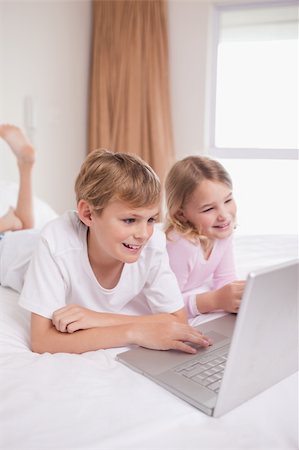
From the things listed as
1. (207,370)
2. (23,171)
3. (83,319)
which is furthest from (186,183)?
(23,171)

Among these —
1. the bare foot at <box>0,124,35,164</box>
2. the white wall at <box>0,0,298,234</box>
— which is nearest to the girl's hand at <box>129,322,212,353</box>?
the bare foot at <box>0,124,35,164</box>

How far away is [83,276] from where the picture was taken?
114 cm

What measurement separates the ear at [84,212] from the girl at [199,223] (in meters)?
0.38

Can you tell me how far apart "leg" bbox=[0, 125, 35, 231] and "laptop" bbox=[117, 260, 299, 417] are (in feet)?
3.75

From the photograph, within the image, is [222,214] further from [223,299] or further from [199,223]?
[223,299]

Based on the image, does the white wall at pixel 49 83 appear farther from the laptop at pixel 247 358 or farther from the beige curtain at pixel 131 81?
the laptop at pixel 247 358

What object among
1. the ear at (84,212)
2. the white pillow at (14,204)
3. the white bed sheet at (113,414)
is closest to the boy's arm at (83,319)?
the white bed sheet at (113,414)

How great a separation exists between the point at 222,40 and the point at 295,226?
146cm

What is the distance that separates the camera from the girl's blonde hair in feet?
4.65

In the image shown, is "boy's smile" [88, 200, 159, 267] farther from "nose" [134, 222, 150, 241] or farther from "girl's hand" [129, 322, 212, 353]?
"girl's hand" [129, 322, 212, 353]

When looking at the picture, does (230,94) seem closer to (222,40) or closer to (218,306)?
(222,40)

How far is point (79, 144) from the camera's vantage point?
340 cm

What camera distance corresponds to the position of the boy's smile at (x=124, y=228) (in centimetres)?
104

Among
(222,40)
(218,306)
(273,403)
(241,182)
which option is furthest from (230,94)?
(273,403)
